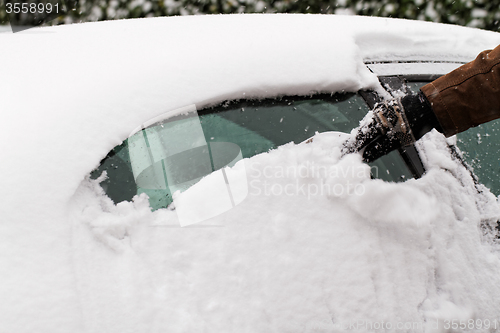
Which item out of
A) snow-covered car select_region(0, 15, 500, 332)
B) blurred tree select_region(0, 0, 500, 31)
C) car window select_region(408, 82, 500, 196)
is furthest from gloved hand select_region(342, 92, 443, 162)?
blurred tree select_region(0, 0, 500, 31)

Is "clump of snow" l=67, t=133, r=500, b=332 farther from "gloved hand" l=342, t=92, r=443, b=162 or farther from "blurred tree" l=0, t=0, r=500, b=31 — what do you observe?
"blurred tree" l=0, t=0, r=500, b=31

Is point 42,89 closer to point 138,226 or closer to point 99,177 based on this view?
point 99,177

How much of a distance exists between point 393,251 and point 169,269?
722mm

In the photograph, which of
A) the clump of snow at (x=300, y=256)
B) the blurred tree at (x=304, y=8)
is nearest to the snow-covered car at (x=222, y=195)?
the clump of snow at (x=300, y=256)

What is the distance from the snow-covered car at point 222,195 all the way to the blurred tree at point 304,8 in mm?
2497

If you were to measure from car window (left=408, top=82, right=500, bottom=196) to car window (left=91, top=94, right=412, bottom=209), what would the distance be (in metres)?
0.32

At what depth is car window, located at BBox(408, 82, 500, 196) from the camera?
148 cm

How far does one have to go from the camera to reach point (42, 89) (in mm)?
1188

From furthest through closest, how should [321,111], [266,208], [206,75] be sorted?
[321,111] < [206,75] < [266,208]

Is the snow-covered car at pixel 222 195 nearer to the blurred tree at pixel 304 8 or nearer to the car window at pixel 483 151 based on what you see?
the car window at pixel 483 151

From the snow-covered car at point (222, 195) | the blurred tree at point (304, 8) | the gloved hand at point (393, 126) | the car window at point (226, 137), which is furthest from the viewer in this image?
the blurred tree at point (304, 8)

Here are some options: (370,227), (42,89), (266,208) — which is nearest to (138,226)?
(266,208)

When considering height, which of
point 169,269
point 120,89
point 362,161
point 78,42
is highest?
point 78,42

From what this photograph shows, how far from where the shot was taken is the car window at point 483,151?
Result: 1.48 metres
